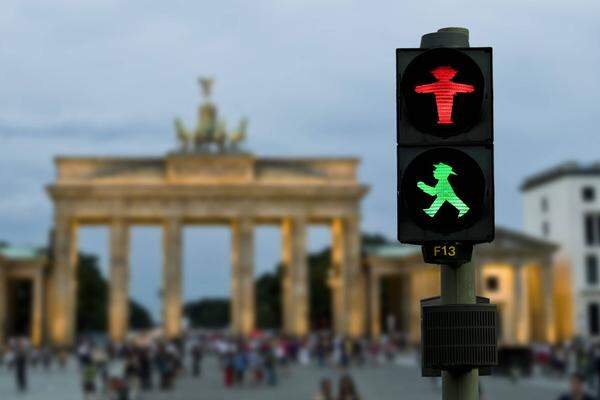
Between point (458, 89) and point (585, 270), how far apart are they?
3762 inches

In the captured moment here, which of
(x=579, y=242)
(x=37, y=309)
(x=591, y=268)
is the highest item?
(x=579, y=242)

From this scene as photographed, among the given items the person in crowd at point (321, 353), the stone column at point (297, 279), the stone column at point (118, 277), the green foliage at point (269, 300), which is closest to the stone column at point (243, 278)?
the stone column at point (297, 279)

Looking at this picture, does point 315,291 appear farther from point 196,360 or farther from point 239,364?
point 239,364

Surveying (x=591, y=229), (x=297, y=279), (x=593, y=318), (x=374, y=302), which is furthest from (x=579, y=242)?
(x=297, y=279)

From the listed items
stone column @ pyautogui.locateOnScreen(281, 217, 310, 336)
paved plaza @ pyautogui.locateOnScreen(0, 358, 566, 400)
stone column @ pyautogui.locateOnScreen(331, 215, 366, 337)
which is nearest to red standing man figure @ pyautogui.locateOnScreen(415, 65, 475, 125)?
paved plaza @ pyautogui.locateOnScreen(0, 358, 566, 400)

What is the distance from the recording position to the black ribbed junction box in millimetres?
5367

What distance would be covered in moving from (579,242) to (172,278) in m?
33.1

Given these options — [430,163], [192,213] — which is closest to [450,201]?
[430,163]

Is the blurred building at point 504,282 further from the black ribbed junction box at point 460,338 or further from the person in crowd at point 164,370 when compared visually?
the black ribbed junction box at point 460,338

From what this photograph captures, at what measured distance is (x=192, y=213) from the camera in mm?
96188

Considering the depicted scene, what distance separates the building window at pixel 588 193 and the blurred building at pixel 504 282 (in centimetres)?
724

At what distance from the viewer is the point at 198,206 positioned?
3784 inches

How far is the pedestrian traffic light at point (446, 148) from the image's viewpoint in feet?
17.4

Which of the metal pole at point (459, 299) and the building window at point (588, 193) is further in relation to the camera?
the building window at point (588, 193)
